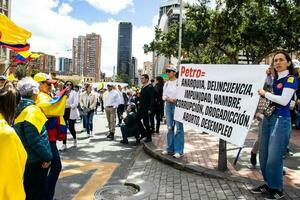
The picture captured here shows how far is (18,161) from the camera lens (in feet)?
7.76

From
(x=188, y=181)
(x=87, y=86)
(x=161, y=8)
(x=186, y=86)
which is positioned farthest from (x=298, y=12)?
(x=161, y=8)

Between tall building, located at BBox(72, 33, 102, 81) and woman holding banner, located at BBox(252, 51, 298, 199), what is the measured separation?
134866 millimetres

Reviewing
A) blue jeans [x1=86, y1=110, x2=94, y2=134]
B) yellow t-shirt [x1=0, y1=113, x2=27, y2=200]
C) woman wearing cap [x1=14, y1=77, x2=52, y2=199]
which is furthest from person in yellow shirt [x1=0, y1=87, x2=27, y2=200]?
blue jeans [x1=86, y1=110, x2=94, y2=134]

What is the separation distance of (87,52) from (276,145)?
457 ft

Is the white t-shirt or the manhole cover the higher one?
the white t-shirt

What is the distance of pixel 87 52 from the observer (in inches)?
5551

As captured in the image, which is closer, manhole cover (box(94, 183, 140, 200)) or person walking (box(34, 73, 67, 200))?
person walking (box(34, 73, 67, 200))

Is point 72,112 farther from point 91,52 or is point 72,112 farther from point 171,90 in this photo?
point 91,52

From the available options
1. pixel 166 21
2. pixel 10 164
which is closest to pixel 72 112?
pixel 10 164

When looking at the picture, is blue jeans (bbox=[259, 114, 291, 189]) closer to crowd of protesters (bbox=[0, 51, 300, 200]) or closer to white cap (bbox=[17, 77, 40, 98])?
crowd of protesters (bbox=[0, 51, 300, 200])

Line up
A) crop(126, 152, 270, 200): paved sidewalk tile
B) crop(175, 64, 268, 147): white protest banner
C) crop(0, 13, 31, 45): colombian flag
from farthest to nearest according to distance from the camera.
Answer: crop(0, 13, 31, 45): colombian flag < crop(175, 64, 268, 147): white protest banner < crop(126, 152, 270, 200): paved sidewalk tile

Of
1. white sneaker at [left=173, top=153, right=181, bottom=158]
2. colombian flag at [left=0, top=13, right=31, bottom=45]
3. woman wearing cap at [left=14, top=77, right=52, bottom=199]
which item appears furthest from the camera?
colombian flag at [left=0, top=13, right=31, bottom=45]

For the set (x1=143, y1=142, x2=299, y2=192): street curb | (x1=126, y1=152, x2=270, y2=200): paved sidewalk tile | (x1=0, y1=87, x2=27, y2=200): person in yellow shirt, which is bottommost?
(x1=126, y1=152, x2=270, y2=200): paved sidewalk tile

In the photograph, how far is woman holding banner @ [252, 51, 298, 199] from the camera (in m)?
5.00
